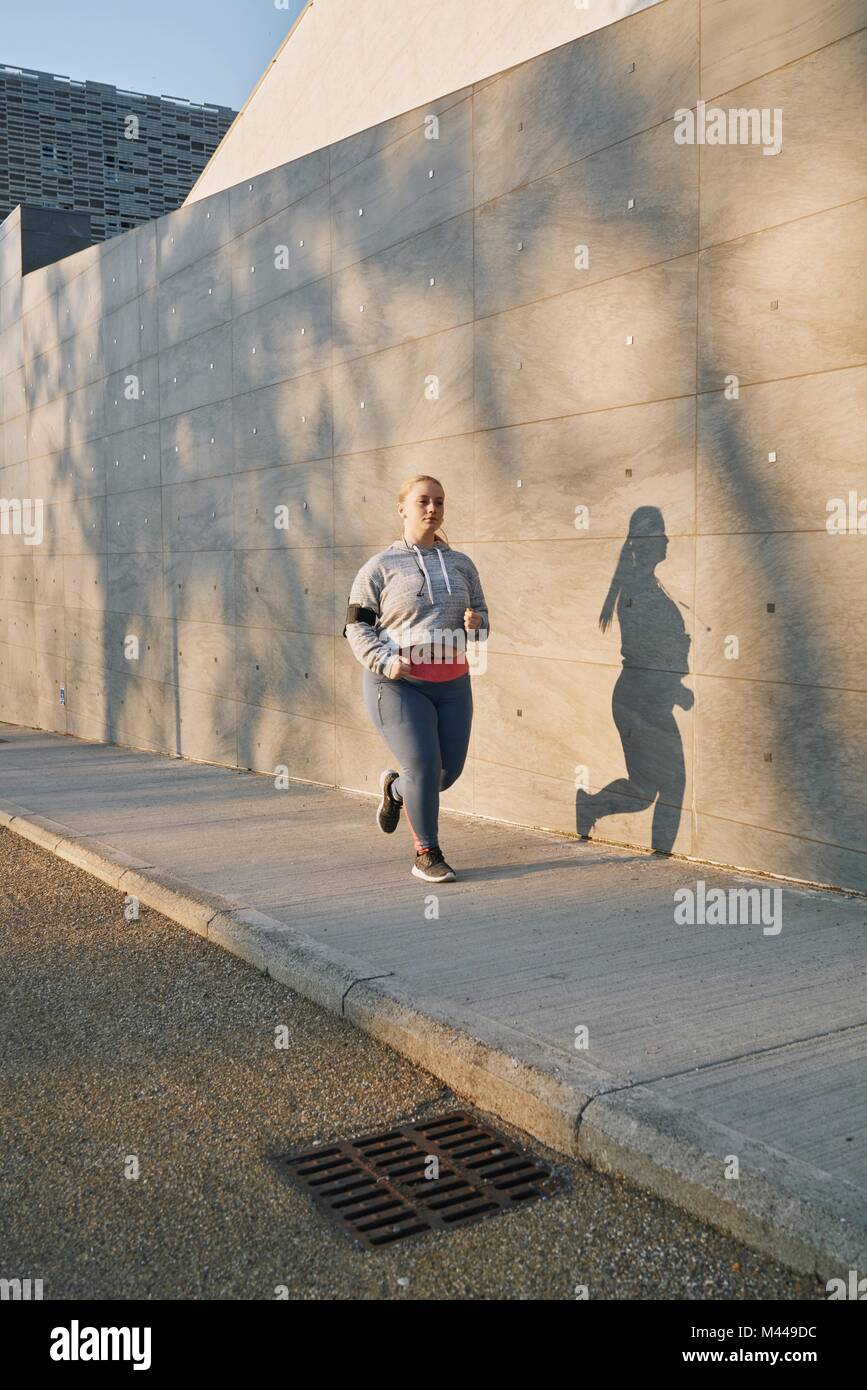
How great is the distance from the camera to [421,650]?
6.30 meters

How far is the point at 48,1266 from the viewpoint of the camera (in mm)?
2961

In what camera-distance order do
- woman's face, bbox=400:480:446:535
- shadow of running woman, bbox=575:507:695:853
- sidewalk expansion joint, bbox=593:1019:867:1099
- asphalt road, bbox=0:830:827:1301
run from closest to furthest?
asphalt road, bbox=0:830:827:1301 → sidewalk expansion joint, bbox=593:1019:867:1099 → woman's face, bbox=400:480:446:535 → shadow of running woman, bbox=575:507:695:853

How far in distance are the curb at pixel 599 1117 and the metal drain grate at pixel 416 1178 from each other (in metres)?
0.16

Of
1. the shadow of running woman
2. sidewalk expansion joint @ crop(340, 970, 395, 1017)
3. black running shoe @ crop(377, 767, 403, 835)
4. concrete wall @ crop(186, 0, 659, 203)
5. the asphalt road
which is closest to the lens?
the asphalt road

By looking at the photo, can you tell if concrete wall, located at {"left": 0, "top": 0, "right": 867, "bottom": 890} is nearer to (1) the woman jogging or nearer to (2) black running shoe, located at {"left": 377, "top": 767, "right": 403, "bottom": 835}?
(1) the woman jogging

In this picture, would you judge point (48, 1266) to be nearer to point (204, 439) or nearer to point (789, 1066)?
point (789, 1066)

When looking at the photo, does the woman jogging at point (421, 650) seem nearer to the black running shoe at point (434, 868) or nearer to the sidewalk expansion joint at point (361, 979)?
the black running shoe at point (434, 868)

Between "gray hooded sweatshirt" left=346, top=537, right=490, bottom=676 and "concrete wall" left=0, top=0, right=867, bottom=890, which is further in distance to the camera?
"gray hooded sweatshirt" left=346, top=537, right=490, bottom=676

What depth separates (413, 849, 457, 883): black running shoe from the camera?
6.27 metres

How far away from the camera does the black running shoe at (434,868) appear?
20.6 ft

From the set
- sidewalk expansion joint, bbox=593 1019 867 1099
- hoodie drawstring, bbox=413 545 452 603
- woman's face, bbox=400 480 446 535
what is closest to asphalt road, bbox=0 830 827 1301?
sidewalk expansion joint, bbox=593 1019 867 1099

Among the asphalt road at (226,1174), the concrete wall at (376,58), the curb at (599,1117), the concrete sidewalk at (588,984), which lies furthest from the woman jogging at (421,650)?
the concrete wall at (376,58)

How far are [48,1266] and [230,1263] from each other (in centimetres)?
43
